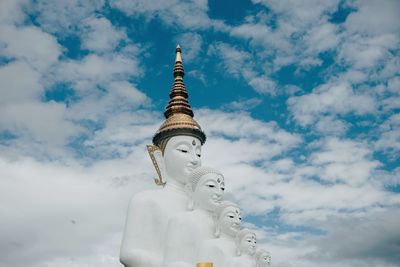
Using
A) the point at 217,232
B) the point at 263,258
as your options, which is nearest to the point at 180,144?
the point at 217,232

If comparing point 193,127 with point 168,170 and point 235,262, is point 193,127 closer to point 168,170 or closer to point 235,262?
point 168,170

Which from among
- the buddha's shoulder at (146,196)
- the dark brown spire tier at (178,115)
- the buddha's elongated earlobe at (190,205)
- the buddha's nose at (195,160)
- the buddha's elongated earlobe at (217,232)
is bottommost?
the buddha's elongated earlobe at (217,232)

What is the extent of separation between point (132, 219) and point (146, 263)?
1.20m

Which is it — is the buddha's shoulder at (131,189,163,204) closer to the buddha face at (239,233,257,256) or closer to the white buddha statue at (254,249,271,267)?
the buddha face at (239,233,257,256)

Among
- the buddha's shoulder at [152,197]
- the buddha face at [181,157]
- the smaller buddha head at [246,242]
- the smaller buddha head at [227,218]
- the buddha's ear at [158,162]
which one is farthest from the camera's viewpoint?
the buddha's ear at [158,162]

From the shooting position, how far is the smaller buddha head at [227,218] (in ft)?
40.1

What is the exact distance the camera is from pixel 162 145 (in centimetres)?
1342

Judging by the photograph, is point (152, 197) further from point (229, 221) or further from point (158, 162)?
point (229, 221)

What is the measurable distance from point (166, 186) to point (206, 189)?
1.38m

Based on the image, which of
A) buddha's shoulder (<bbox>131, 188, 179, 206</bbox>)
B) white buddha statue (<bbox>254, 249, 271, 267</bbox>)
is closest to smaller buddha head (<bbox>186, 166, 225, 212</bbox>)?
buddha's shoulder (<bbox>131, 188, 179, 206</bbox>)

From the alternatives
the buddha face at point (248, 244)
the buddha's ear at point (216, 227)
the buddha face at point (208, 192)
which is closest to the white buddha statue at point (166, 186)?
the buddha face at point (208, 192)

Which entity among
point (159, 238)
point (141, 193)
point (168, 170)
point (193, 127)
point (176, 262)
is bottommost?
point (176, 262)

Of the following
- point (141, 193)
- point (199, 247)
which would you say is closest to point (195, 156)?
point (141, 193)

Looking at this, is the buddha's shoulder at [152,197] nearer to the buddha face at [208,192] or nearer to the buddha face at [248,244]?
the buddha face at [208,192]
